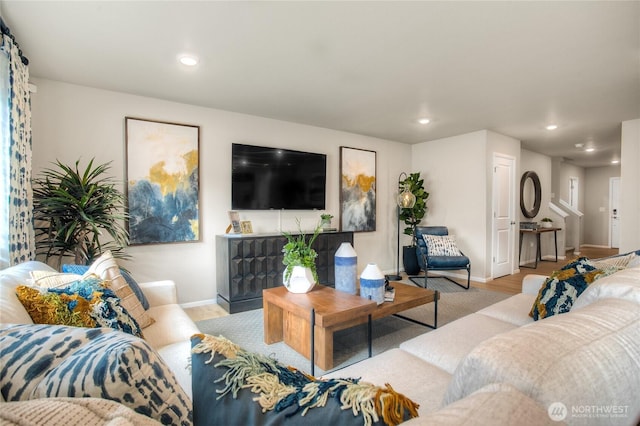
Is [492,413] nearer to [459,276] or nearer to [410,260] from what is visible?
[410,260]

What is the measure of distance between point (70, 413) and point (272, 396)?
0.29 m

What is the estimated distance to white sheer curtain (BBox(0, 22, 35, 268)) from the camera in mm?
2057

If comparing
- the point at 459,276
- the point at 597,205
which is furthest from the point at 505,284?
the point at 597,205

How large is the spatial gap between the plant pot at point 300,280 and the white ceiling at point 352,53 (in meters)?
1.73

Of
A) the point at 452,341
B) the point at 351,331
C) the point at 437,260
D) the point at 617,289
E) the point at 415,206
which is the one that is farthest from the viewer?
the point at 415,206

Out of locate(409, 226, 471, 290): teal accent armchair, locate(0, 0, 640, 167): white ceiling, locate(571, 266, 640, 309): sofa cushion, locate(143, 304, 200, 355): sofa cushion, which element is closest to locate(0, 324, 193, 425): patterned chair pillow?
locate(143, 304, 200, 355): sofa cushion

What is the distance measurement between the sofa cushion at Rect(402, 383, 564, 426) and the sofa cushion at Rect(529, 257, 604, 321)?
151 cm

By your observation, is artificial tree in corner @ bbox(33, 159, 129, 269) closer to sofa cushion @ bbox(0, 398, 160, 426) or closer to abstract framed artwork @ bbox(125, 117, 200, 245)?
abstract framed artwork @ bbox(125, 117, 200, 245)

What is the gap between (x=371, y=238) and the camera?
5.34m

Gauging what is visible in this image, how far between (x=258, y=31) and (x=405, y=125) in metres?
2.96

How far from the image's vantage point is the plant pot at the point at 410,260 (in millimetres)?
5309

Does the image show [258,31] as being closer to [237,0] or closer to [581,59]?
[237,0]

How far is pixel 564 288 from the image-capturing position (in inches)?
67.2

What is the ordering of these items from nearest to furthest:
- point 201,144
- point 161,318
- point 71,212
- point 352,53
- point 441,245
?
point 161,318, point 352,53, point 71,212, point 201,144, point 441,245
